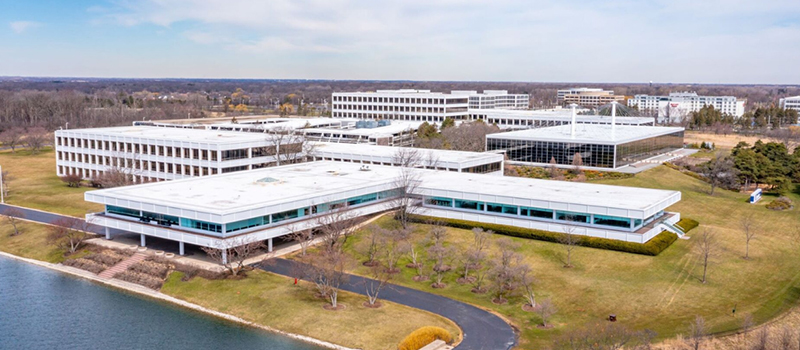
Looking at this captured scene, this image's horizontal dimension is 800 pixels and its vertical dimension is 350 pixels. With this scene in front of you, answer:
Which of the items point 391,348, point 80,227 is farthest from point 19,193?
point 391,348

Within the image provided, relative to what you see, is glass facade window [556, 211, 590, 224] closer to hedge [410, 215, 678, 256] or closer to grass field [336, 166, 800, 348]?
hedge [410, 215, 678, 256]

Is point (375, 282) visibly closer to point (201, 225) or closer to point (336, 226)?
point (336, 226)

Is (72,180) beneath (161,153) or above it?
beneath

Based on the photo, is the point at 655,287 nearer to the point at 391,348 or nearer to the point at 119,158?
the point at 391,348

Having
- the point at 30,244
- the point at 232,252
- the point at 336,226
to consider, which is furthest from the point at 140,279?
the point at 30,244

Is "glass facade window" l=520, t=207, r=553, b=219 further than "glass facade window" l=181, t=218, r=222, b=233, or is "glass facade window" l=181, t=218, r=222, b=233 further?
"glass facade window" l=520, t=207, r=553, b=219

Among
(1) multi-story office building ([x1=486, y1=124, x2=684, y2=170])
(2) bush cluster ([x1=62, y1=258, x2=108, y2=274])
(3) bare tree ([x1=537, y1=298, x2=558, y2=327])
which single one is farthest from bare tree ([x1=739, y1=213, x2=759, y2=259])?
(2) bush cluster ([x1=62, y1=258, x2=108, y2=274])
